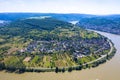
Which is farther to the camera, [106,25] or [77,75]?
[106,25]

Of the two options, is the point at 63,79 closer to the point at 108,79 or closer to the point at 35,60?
the point at 108,79

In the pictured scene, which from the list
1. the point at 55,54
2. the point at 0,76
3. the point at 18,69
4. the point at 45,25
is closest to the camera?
the point at 0,76

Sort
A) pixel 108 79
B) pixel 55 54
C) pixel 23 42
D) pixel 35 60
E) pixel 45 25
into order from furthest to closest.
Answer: pixel 45 25
pixel 23 42
pixel 55 54
pixel 35 60
pixel 108 79

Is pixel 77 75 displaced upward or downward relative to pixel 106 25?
upward

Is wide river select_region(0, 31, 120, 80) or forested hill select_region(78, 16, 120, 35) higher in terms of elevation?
wide river select_region(0, 31, 120, 80)

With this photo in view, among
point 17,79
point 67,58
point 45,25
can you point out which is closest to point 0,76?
point 17,79

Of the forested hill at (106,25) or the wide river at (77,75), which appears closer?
the wide river at (77,75)

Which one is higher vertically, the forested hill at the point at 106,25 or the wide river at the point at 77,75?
the wide river at the point at 77,75

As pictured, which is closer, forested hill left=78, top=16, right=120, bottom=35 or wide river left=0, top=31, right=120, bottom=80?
wide river left=0, top=31, right=120, bottom=80

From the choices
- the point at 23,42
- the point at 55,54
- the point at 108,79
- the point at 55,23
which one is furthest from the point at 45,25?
the point at 108,79

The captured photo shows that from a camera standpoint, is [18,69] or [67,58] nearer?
[18,69]
